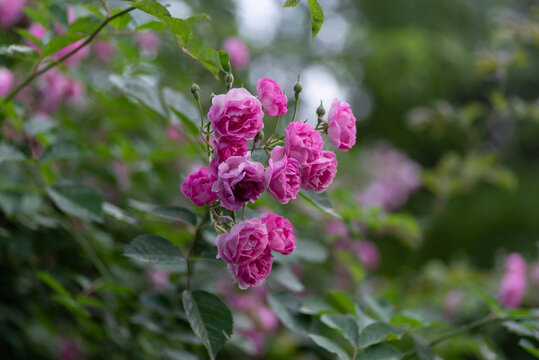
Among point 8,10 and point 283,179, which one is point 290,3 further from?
point 8,10

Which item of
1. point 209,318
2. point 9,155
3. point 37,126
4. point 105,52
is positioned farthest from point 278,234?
point 105,52

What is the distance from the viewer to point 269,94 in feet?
2.27

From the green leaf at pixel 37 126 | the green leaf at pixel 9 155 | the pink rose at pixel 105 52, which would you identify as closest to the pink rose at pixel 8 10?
the green leaf at pixel 37 126

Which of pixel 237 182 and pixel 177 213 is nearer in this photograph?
pixel 237 182

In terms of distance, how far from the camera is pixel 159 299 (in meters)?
1.02

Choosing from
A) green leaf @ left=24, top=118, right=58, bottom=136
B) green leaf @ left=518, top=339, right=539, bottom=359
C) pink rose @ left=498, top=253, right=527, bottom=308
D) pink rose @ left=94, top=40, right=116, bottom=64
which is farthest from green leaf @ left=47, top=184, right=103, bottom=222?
pink rose @ left=94, top=40, right=116, bottom=64

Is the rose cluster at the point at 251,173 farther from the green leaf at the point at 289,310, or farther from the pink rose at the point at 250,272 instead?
the green leaf at the point at 289,310

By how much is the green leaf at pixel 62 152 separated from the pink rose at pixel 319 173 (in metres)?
0.66

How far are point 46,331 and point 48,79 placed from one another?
91cm

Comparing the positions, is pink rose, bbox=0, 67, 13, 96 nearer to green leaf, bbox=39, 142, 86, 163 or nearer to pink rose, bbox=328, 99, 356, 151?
green leaf, bbox=39, 142, 86, 163

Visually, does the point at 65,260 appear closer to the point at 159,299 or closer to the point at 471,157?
the point at 159,299

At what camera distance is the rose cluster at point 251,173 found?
62cm

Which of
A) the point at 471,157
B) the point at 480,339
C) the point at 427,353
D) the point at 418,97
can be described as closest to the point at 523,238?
the point at 418,97

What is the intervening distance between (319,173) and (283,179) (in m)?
0.08
